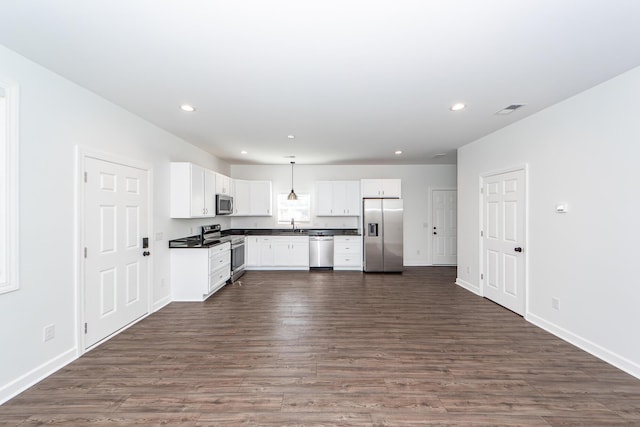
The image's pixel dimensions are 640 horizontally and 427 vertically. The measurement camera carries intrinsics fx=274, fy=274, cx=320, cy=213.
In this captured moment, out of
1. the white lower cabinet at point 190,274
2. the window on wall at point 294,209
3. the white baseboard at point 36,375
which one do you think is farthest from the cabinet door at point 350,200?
the white baseboard at point 36,375

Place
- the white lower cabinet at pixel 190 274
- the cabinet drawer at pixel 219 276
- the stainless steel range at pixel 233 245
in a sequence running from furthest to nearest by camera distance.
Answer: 1. the stainless steel range at pixel 233 245
2. the cabinet drawer at pixel 219 276
3. the white lower cabinet at pixel 190 274

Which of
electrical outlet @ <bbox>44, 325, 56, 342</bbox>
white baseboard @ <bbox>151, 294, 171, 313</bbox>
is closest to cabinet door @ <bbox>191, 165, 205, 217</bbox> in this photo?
white baseboard @ <bbox>151, 294, 171, 313</bbox>

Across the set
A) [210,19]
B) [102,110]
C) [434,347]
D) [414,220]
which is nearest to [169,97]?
[102,110]

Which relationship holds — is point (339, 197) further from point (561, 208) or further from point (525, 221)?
point (561, 208)

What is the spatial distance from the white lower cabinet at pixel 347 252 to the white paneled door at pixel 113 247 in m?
3.94

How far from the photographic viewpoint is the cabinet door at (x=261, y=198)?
680 centimetres

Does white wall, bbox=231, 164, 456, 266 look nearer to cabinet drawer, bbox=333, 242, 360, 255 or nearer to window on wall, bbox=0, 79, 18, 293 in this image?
cabinet drawer, bbox=333, 242, 360, 255

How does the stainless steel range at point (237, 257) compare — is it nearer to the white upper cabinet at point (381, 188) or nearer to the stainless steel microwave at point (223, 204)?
the stainless steel microwave at point (223, 204)

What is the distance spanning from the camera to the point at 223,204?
18.3 feet

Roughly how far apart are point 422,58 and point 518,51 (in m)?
0.69

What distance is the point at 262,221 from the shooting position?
718 cm

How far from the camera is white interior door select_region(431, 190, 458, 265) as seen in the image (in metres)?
6.96

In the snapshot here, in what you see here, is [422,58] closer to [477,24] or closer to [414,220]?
[477,24]

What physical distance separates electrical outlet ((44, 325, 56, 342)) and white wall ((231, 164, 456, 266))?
4811 millimetres
